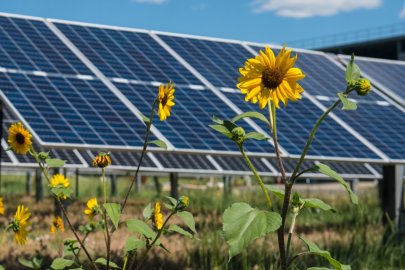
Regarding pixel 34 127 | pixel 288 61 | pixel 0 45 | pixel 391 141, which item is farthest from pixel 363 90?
pixel 0 45

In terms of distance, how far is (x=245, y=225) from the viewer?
3.24 meters

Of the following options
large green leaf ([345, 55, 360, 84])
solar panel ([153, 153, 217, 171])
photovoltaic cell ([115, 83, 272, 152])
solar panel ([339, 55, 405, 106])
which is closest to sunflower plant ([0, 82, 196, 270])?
large green leaf ([345, 55, 360, 84])

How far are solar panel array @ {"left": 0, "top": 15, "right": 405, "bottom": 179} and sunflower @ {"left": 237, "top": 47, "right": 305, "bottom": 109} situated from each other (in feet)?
20.1

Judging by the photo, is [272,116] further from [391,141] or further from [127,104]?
[391,141]

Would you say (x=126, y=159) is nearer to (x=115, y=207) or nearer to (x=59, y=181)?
(x=59, y=181)

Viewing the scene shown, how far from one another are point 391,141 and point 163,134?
3956mm

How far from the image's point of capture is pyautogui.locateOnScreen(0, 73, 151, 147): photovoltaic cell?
10023mm

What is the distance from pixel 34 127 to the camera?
9672mm

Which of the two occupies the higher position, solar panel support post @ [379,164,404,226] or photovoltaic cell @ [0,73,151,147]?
photovoltaic cell @ [0,73,151,147]

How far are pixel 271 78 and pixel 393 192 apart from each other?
1047 centimetres

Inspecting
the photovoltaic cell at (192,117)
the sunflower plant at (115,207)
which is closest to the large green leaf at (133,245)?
the sunflower plant at (115,207)

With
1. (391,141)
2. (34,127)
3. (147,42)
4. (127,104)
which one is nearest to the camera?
(34,127)

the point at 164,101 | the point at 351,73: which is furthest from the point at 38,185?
the point at 351,73

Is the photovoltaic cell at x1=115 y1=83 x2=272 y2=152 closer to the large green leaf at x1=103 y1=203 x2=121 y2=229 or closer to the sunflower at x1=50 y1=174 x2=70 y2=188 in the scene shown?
the sunflower at x1=50 y1=174 x2=70 y2=188
